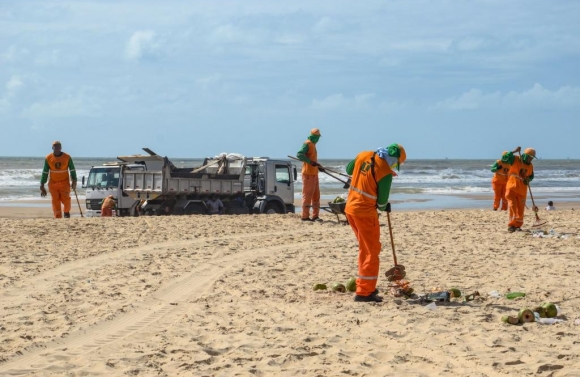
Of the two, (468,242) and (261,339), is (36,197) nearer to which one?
(468,242)

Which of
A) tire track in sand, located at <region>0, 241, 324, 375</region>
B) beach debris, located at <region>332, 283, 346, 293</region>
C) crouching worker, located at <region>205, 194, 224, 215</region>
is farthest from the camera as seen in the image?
crouching worker, located at <region>205, 194, 224, 215</region>

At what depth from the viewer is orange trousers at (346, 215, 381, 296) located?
342 inches

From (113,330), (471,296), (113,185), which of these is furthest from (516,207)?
(113,185)

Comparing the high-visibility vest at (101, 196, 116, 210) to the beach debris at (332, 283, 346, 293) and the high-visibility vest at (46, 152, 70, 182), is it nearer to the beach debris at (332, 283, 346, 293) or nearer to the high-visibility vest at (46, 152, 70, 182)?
the high-visibility vest at (46, 152, 70, 182)

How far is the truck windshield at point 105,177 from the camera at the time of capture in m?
22.4

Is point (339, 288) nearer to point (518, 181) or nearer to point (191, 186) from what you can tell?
point (518, 181)

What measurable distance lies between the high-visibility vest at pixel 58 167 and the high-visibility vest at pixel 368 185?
1039cm

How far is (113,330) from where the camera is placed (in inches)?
297

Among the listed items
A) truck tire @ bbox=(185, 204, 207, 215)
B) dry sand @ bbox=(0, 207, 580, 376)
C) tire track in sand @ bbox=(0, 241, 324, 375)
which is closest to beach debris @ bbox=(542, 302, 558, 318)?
dry sand @ bbox=(0, 207, 580, 376)

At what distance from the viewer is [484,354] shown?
265 inches

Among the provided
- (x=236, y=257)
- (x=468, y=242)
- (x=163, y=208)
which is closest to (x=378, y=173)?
(x=236, y=257)

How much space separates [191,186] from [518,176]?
8.81 metres

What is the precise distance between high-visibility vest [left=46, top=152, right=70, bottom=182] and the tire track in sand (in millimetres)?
7385

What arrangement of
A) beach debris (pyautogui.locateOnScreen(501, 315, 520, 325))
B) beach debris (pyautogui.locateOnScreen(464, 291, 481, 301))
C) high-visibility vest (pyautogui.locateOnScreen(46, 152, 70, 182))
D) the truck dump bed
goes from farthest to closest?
the truck dump bed < high-visibility vest (pyautogui.locateOnScreen(46, 152, 70, 182)) < beach debris (pyautogui.locateOnScreen(464, 291, 481, 301)) < beach debris (pyautogui.locateOnScreen(501, 315, 520, 325))
